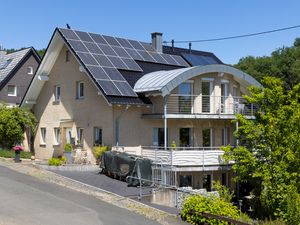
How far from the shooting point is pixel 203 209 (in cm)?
1545

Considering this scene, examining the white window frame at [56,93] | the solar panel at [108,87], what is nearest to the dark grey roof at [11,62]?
the white window frame at [56,93]

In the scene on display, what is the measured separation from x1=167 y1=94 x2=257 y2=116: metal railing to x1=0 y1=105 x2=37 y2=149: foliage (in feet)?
36.2

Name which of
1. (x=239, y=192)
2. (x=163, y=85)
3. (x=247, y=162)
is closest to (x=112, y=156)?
(x=163, y=85)

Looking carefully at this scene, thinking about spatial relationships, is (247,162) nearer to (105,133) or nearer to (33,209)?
(105,133)

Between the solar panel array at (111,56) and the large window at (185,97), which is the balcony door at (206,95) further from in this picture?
the solar panel array at (111,56)

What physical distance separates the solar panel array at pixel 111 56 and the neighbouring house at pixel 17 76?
16295 mm

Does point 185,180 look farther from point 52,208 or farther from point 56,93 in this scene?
point 52,208

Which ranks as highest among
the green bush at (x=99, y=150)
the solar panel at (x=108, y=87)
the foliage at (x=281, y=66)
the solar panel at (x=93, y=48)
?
the foliage at (x=281, y=66)

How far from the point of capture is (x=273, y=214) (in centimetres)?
2033

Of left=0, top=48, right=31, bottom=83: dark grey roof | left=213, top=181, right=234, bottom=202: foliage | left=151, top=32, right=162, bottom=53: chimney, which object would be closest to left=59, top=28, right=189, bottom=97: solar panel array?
left=151, top=32, right=162, bottom=53: chimney

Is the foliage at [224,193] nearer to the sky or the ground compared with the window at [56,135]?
nearer to the ground

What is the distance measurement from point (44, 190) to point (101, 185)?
2.85 metres

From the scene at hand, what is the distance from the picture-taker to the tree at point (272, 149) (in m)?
20.2

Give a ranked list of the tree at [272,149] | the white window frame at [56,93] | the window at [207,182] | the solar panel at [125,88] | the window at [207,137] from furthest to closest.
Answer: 1. the white window frame at [56,93]
2. the window at [207,137]
3. the window at [207,182]
4. the solar panel at [125,88]
5. the tree at [272,149]
